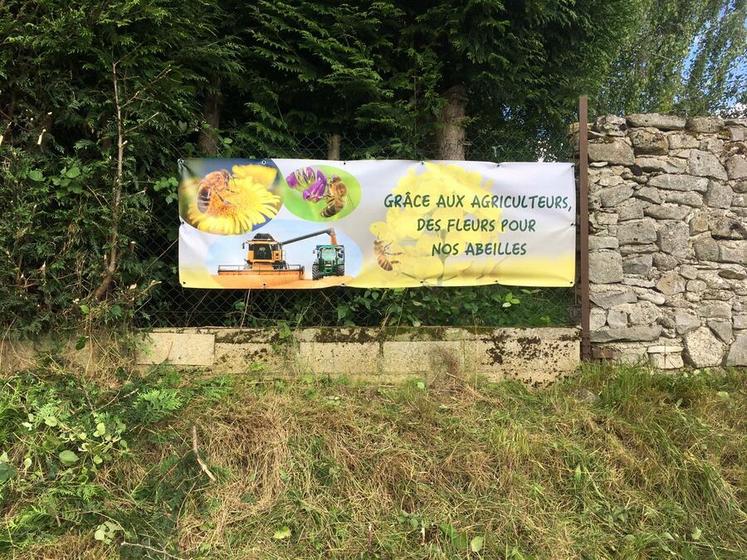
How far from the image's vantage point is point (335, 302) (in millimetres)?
3779

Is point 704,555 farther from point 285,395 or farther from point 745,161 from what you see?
point 745,161

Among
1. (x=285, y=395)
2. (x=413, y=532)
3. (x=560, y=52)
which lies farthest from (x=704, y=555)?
(x=560, y=52)

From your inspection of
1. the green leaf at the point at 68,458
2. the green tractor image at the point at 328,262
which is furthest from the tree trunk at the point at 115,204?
the green tractor image at the point at 328,262

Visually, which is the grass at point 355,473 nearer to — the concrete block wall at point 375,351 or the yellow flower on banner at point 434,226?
the concrete block wall at point 375,351

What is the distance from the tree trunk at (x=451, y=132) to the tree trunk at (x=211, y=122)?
1.75 metres

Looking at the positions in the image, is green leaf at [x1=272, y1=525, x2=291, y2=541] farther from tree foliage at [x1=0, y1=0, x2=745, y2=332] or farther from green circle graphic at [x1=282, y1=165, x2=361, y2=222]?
green circle graphic at [x1=282, y1=165, x2=361, y2=222]

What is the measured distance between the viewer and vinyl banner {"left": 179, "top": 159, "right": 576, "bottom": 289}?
3.61m

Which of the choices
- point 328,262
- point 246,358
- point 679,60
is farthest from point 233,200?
point 679,60

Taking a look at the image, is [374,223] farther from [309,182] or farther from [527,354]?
[527,354]

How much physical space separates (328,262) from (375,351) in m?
0.75

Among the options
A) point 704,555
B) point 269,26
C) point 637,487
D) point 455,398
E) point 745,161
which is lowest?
point 704,555

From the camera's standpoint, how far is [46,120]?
129 inches

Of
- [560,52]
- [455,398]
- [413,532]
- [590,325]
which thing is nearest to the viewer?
[413,532]

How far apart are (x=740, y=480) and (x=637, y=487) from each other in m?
0.64
